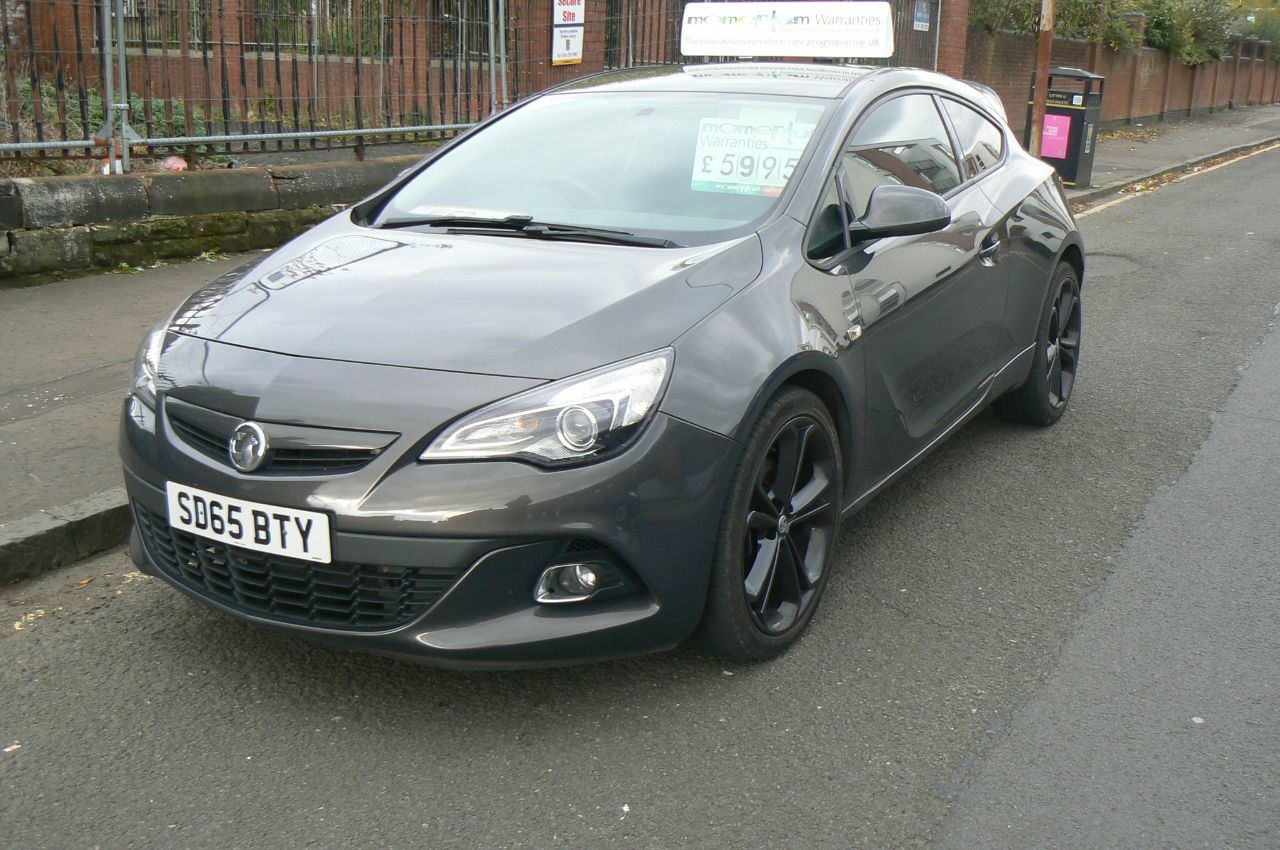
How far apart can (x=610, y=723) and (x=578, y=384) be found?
2.78 feet

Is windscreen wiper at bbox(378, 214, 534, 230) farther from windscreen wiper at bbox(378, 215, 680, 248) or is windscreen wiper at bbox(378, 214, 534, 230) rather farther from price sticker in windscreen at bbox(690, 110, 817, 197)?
price sticker in windscreen at bbox(690, 110, 817, 197)

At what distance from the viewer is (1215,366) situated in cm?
694

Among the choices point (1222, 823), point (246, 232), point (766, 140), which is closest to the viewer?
point (1222, 823)

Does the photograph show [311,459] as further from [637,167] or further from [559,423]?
[637,167]

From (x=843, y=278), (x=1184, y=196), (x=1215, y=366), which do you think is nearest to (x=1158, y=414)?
(x=1215, y=366)

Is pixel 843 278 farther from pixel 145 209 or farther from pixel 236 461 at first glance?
pixel 145 209

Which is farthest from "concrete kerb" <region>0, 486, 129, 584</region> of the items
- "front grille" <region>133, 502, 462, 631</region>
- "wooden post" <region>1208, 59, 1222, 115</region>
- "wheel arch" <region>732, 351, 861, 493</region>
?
"wooden post" <region>1208, 59, 1222, 115</region>

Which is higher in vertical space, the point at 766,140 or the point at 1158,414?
the point at 766,140

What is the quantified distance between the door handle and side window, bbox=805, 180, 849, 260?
0.98 meters

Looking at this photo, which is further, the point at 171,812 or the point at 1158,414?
the point at 1158,414

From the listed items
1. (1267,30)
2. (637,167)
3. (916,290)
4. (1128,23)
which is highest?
(1267,30)

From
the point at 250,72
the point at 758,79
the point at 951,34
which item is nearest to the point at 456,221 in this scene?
the point at 758,79

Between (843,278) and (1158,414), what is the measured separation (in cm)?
291

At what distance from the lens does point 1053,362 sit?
224 inches
